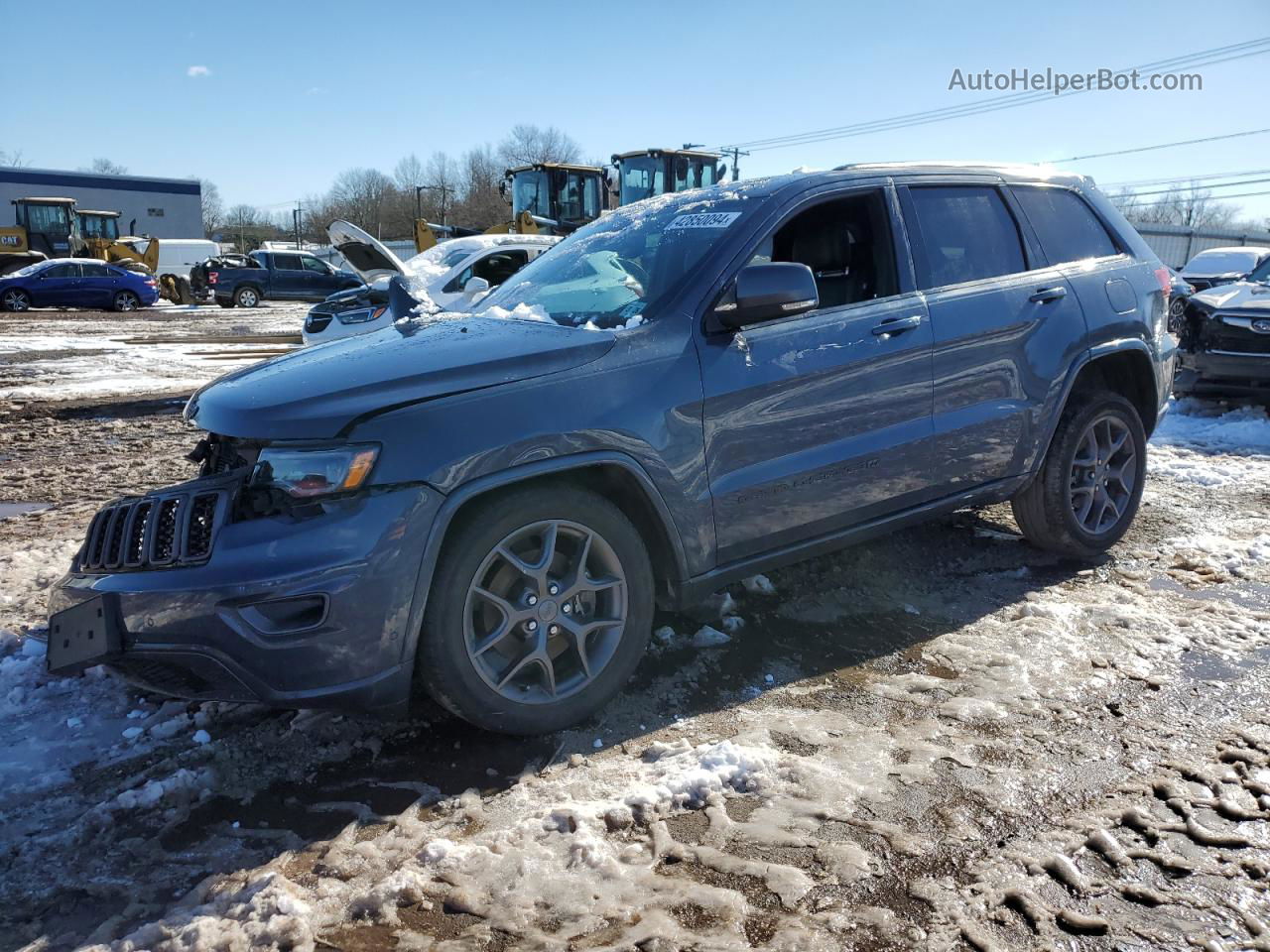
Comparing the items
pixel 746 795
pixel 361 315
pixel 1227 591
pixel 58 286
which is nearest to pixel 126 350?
pixel 361 315

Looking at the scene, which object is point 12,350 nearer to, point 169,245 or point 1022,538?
point 1022,538

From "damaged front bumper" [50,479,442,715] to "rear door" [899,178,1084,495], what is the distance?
2411 millimetres

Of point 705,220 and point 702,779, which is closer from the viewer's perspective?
point 702,779

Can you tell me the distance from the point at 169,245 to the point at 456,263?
40.1 metres

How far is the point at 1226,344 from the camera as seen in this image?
28.2 feet

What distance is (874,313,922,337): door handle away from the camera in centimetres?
382

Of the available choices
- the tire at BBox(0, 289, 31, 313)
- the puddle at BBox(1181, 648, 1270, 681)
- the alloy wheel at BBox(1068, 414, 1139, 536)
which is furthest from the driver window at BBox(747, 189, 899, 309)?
the tire at BBox(0, 289, 31, 313)

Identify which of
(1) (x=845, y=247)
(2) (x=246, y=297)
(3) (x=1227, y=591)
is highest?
(2) (x=246, y=297)

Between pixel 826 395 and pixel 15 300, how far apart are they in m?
29.7

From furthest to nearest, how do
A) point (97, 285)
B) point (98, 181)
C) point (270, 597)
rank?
1. point (98, 181)
2. point (97, 285)
3. point (270, 597)

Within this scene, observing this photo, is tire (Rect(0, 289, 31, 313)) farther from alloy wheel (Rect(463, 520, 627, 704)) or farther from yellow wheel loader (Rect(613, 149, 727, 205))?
alloy wheel (Rect(463, 520, 627, 704))

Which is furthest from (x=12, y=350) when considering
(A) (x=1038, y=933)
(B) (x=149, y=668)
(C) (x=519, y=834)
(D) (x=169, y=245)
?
(D) (x=169, y=245)

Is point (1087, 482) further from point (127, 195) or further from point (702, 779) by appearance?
point (127, 195)

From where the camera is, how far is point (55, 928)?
2270 mm
